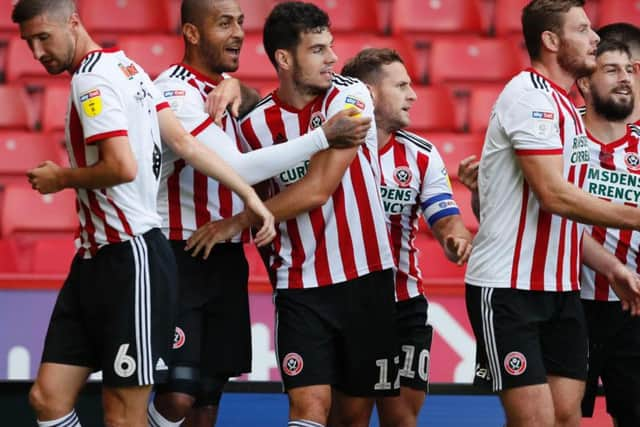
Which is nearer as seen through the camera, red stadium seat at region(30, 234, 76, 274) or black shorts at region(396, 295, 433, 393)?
black shorts at region(396, 295, 433, 393)

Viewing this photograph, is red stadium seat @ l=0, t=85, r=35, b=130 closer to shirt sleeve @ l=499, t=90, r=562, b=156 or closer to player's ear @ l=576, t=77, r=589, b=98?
player's ear @ l=576, t=77, r=589, b=98

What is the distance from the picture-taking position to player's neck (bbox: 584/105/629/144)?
4.94 metres

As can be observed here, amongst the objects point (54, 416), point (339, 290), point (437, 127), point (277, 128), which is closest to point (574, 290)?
point (339, 290)

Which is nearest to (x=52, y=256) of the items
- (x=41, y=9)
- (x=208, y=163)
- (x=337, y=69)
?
(x=337, y=69)

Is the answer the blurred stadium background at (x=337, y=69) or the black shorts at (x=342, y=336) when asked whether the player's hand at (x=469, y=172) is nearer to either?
A: the black shorts at (x=342, y=336)

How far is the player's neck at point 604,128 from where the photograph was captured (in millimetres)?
4938

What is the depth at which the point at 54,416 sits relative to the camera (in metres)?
4.19

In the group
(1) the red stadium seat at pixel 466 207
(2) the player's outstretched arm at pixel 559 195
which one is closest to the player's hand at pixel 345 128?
(2) the player's outstretched arm at pixel 559 195

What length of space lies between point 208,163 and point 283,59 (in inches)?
23.0

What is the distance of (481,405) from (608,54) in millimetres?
2272

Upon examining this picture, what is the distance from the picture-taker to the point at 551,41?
14.9ft

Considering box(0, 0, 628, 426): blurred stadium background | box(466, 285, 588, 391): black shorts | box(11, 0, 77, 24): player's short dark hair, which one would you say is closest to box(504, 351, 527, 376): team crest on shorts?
box(466, 285, 588, 391): black shorts

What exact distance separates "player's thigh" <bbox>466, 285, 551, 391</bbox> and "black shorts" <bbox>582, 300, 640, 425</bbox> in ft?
1.91

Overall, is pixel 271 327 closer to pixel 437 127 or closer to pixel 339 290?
pixel 339 290
